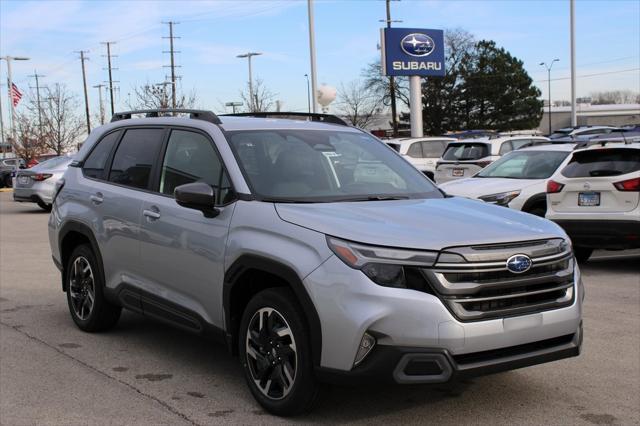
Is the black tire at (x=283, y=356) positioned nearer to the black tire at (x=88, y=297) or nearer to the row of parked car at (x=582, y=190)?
the black tire at (x=88, y=297)

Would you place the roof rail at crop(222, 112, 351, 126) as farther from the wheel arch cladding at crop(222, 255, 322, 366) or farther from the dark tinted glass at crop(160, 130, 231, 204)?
the wheel arch cladding at crop(222, 255, 322, 366)

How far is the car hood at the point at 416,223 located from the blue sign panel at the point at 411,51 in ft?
89.6

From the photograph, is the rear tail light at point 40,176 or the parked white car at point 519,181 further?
the rear tail light at point 40,176

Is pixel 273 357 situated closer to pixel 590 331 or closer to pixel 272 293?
pixel 272 293

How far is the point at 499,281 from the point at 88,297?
3920 millimetres

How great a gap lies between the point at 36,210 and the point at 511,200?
639 inches

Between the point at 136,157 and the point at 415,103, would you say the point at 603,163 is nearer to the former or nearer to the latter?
the point at 136,157

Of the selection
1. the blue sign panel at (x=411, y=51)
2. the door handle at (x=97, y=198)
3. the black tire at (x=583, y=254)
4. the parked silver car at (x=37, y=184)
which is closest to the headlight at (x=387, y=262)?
the door handle at (x=97, y=198)

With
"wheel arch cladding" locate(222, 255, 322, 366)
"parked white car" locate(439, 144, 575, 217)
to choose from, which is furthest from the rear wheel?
"wheel arch cladding" locate(222, 255, 322, 366)

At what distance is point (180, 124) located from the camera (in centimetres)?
545

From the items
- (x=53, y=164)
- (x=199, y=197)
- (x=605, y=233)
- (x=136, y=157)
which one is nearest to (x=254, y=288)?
(x=199, y=197)

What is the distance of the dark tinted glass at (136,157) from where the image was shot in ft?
18.5

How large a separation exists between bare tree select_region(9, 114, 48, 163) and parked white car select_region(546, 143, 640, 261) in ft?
129

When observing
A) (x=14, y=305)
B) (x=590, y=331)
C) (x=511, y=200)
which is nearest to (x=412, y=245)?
(x=590, y=331)
